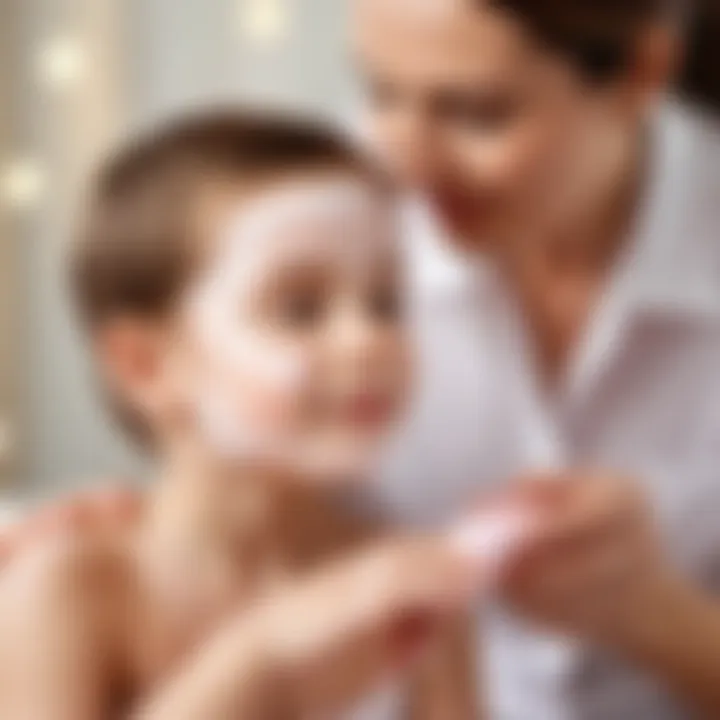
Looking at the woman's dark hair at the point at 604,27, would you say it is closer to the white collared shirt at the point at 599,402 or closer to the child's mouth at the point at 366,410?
the white collared shirt at the point at 599,402

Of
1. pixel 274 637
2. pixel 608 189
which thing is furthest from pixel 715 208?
pixel 274 637

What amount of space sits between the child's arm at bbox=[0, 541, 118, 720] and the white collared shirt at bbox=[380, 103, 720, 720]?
0.10 metres

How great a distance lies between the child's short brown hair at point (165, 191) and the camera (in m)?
0.42

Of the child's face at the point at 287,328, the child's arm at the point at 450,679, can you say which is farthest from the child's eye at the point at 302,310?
the child's arm at the point at 450,679

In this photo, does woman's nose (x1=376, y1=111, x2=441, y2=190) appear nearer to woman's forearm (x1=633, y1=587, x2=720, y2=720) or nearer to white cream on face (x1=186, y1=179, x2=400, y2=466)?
white cream on face (x1=186, y1=179, x2=400, y2=466)

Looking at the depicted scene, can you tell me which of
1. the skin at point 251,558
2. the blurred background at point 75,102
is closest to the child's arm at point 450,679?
the skin at point 251,558

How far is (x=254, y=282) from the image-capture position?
16.6 inches

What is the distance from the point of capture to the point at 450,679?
0.45m

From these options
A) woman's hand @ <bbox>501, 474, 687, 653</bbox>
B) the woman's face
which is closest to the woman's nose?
the woman's face

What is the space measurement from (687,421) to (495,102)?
0.15 metres

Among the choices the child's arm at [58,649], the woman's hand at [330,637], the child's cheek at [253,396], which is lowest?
the woman's hand at [330,637]

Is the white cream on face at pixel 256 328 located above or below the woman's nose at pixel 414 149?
below

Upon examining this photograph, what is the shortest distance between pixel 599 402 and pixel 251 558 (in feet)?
0.53

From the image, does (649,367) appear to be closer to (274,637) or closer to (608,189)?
(608,189)
